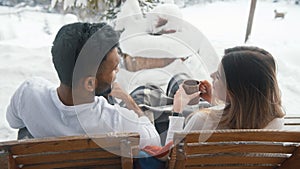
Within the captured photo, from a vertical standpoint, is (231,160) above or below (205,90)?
below

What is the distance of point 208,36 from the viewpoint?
3.59 m

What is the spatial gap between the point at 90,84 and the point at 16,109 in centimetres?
31

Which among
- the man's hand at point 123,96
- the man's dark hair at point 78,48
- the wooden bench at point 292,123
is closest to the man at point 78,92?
the man's dark hair at point 78,48

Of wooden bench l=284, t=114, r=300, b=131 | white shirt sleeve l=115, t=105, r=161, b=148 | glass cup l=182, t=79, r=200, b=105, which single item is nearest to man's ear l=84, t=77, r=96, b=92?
white shirt sleeve l=115, t=105, r=161, b=148

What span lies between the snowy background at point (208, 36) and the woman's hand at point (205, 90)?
3.82 ft

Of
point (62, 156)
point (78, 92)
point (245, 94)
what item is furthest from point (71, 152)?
point (245, 94)

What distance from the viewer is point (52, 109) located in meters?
0.96

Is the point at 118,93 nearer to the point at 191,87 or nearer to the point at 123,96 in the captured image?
the point at 123,96

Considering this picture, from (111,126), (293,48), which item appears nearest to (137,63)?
(111,126)

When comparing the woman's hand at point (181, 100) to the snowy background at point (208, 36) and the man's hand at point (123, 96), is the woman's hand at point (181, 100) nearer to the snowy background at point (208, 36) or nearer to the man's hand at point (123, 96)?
the man's hand at point (123, 96)

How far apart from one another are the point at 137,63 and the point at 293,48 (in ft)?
7.66

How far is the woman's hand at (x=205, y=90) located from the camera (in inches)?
48.5

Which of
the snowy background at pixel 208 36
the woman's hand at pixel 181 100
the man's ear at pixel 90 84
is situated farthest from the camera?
the snowy background at pixel 208 36

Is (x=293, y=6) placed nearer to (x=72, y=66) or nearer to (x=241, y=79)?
(x=241, y=79)
